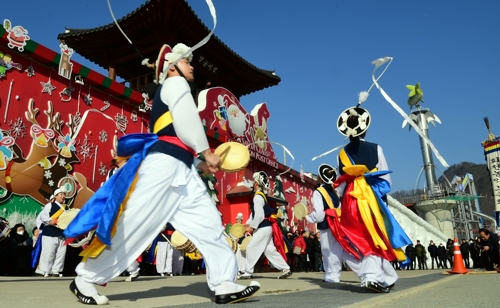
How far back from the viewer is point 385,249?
3877 mm

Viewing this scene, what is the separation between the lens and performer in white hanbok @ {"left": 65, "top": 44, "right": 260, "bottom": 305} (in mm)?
2619

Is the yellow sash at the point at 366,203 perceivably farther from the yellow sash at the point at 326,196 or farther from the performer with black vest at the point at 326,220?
the yellow sash at the point at 326,196

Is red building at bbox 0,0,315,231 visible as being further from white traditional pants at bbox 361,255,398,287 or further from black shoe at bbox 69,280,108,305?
black shoe at bbox 69,280,108,305

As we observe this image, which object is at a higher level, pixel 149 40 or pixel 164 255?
pixel 149 40

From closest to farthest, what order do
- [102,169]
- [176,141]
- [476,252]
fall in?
[176,141] → [102,169] → [476,252]

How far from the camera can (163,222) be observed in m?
2.77

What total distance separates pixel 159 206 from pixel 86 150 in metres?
6.93

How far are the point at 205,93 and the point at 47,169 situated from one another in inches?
265

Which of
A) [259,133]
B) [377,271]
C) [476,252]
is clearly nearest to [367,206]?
[377,271]

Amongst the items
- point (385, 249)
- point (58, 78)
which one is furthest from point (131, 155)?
point (58, 78)

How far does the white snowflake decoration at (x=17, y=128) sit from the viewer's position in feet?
24.5

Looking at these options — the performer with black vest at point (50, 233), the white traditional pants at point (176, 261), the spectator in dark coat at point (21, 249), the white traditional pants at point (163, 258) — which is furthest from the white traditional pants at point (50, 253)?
the white traditional pants at point (176, 261)

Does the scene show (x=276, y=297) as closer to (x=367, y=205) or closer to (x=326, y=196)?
(x=367, y=205)

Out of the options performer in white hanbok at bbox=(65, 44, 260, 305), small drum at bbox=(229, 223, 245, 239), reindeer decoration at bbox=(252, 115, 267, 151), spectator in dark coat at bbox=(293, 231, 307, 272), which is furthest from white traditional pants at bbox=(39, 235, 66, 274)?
reindeer decoration at bbox=(252, 115, 267, 151)
